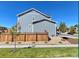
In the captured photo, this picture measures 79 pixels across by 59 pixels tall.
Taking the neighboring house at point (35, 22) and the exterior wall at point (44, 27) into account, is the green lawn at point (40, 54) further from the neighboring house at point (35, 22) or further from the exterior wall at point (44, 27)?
the neighboring house at point (35, 22)

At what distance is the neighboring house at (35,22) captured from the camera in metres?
25.4

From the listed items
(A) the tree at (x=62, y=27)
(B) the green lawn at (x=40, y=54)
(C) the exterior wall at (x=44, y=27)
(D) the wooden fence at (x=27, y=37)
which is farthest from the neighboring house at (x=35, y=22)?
(B) the green lawn at (x=40, y=54)

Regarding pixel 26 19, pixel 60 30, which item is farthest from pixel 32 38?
pixel 60 30

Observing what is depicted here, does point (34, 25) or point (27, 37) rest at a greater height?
point (34, 25)

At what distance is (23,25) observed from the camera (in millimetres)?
26203

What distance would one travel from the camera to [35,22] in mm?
25594

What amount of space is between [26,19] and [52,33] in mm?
4651

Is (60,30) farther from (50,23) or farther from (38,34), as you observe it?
(38,34)

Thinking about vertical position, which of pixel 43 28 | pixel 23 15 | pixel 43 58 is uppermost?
pixel 23 15

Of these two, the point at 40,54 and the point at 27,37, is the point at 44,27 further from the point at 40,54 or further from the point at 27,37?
the point at 40,54

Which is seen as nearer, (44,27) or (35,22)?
(44,27)

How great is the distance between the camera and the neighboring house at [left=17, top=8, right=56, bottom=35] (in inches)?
999

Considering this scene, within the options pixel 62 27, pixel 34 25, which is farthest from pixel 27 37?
pixel 62 27

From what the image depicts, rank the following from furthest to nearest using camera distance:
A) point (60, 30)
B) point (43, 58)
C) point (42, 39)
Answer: point (60, 30) < point (42, 39) < point (43, 58)
